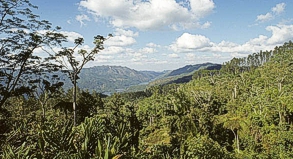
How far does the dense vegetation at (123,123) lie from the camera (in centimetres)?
686

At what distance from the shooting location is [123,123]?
8211mm

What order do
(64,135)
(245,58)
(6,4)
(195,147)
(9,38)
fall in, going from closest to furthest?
(64,135)
(6,4)
(9,38)
(195,147)
(245,58)

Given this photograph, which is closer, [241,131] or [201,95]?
[241,131]

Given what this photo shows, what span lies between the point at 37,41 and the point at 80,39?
229 inches

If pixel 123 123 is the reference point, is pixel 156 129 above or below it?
below

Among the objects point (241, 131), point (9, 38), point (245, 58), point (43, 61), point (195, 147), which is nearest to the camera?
point (9, 38)

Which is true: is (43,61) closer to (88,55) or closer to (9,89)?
(9,89)

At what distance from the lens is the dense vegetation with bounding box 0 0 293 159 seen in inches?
270

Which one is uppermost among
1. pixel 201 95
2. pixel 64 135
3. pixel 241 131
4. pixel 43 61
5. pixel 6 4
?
pixel 6 4

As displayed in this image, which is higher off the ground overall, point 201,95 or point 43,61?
point 43,61

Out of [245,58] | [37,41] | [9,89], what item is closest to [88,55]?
[37,41]

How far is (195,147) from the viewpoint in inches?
662

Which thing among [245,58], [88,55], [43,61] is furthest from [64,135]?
[245,58]

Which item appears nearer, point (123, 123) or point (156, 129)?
point (123, 123)
